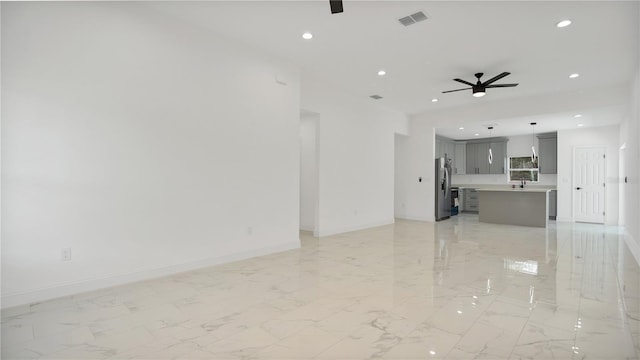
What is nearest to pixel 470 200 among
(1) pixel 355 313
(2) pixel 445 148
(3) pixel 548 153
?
(2) pixel 445 148

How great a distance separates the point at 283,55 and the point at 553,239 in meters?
6.05

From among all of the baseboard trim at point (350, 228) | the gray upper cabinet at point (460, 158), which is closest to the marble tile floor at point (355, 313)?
the baseboard trim at point (350, 228)

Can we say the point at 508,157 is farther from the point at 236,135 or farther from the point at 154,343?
the point at 154,343

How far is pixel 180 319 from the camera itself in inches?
99.2

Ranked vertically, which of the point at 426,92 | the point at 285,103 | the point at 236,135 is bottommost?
the point at 236,135

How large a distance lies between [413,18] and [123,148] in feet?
11.6

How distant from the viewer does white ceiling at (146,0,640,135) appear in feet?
11.5

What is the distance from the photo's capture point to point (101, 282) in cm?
321

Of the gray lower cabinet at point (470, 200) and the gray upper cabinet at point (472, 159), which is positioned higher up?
the gray upper cabinet at point (472, 159)

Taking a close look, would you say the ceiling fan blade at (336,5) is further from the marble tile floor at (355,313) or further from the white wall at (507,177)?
the white wall at (507,177)

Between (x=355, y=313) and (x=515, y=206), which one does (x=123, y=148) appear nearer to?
(x=355, y=313)

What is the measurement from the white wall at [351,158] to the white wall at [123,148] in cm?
158

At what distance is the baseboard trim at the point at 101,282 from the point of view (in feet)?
9.10

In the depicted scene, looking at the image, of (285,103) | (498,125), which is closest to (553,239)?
(498,125)
